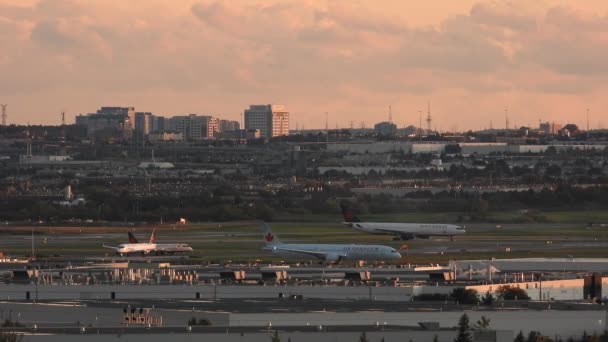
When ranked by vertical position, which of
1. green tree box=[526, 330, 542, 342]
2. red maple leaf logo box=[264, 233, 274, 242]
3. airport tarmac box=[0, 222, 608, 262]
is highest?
red maple leaf logo box=[264, 233, 274, 242]

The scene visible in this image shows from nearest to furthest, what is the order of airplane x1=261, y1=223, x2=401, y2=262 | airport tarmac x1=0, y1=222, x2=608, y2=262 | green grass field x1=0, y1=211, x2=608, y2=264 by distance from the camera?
airplane x1=261, y1=223, x2=401, y2=262 → green grass field x1=0, y1=211, x2=608, y2=264 → airport tarmac x1=0, y1=222, x2=608, y2=262

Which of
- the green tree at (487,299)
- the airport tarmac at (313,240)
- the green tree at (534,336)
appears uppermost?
the green tree at (487,299)

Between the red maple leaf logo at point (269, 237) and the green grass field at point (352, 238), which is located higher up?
the red maple leaf logo at point (269, 237)

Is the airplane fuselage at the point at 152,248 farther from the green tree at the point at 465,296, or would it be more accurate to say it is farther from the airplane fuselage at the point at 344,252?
the green tree at the point at 465,296

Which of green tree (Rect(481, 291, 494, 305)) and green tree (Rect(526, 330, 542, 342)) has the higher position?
green tree (Rect(481, 291, 494, 305))

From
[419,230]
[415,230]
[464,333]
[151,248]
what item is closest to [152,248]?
[151,248]

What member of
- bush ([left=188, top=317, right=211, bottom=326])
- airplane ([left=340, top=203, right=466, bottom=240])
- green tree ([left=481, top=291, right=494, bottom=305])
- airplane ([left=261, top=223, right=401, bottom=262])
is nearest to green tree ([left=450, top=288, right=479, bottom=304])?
green tree ([left=481, top=291, right=494, bottom=305])

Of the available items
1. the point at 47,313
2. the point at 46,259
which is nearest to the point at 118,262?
the point at 46,259

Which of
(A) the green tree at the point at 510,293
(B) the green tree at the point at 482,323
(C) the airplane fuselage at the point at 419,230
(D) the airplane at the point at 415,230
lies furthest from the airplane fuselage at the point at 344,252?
(B) the green tree at the point at 482,323

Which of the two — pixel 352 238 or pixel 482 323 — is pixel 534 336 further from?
pixel 352 238

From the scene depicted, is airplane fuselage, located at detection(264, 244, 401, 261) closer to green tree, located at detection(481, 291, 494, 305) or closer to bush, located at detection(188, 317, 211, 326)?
green tree, located at detection(481, 291, 494, 305)

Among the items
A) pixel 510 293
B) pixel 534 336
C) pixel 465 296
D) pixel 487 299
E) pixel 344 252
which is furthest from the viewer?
pixel 344 252
